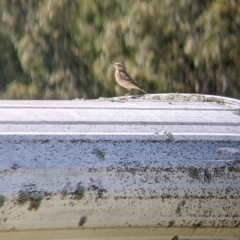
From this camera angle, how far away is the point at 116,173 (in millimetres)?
2533

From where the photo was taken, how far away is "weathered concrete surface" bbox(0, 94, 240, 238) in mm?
2457

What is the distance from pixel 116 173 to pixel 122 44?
1337 centimetres

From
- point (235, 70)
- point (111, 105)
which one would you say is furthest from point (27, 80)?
point (111, 105)

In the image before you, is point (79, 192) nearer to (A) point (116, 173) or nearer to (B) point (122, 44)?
(A) point (116, 173)

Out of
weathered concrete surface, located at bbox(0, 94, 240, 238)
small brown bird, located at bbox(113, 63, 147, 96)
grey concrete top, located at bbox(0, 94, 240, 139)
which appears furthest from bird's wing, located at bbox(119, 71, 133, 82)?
weathered concrete surface, located at bbox(0, 94, 240, 238)

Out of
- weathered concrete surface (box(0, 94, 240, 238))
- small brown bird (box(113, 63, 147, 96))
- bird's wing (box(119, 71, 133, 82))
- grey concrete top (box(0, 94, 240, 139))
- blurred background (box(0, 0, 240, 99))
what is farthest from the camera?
blurred background (box(0, 0, 240, 99))

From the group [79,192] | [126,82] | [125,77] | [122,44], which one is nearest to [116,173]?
[79,192]

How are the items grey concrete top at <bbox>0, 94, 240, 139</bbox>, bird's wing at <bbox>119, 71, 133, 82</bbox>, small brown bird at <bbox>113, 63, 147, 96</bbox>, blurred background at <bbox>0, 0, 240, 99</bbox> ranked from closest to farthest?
grey concrete top at <bbox>0, 94, 240, 139</bbox> < small brown bird at <bbox>113, 63, 147, 96</bbox> < bird's wing at <bbox>119, 71, 133, 82</bbox> < blurred background at <bbox>0, 0, 240, 99</bbox>

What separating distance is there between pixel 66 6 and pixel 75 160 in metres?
15.5

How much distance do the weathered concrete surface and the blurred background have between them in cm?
1149

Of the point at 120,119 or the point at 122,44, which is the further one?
the point at 122,44

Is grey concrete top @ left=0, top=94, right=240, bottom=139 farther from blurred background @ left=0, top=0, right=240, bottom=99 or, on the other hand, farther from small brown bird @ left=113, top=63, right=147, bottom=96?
blurred background @ left=0, top=0, right=240, bottom=99

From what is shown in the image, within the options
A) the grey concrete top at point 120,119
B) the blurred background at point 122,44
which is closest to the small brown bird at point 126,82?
the blurred background at point 122,44

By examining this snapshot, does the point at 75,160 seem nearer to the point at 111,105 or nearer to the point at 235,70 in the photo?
the point at 111,105
